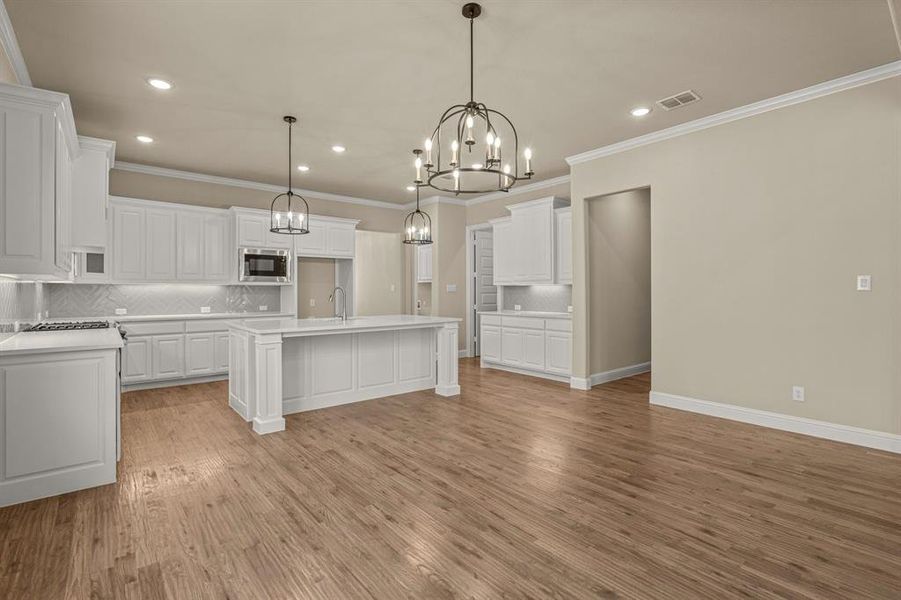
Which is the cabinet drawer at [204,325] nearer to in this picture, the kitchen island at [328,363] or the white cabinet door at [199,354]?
the white cabinet door at [199,354]

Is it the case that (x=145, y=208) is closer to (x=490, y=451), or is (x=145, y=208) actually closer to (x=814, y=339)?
(x=490, y=451)

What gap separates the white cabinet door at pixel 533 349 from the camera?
6.46 meters

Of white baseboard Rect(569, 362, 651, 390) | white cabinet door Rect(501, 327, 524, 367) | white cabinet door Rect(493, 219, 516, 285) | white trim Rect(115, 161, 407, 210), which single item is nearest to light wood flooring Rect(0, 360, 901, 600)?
white baseboard Rect(569, 362, 651, 390)

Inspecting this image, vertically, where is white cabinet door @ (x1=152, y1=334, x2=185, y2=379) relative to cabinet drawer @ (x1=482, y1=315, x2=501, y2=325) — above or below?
below

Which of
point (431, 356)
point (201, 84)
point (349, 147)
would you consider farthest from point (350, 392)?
point (201, 84)

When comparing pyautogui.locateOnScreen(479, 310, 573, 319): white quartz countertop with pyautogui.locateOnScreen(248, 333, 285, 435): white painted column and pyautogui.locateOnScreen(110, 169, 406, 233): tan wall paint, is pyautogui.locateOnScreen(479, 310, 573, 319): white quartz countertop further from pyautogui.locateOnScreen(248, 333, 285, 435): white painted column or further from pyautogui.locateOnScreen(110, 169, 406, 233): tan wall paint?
pyautogui.locateOnScreen(248, 333, 285, 435): white painted column

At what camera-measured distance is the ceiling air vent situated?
13.1 feet

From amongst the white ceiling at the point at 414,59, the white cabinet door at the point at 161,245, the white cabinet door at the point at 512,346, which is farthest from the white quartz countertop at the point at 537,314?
the white cabinet door at the point at 161,245

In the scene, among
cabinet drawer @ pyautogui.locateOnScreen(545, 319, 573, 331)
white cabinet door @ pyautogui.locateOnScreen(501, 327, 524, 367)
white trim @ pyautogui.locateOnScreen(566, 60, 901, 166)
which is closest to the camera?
white trim @ pyautogui.locateOnScreen(566, 60, 901, 166)

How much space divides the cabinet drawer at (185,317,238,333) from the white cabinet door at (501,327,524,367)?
3.98 meters

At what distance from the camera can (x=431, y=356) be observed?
18.8 feet

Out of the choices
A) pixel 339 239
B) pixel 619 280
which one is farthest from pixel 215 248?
pixel 619 280

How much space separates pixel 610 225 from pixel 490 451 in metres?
3.91

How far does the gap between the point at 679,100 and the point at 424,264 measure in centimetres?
526
